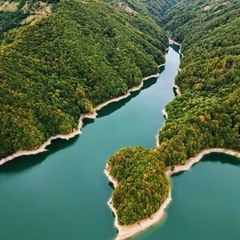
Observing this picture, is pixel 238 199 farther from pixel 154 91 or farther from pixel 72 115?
pixel 154 91

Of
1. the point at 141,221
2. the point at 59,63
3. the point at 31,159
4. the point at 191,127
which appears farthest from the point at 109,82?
the point at 141,221

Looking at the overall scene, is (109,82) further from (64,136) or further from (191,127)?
(191,127)

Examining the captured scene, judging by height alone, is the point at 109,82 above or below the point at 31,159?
above

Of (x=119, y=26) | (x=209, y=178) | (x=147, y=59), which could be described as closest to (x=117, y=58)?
(x=147, y=59)

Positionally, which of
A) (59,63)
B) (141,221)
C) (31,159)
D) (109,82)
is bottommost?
(141,221)

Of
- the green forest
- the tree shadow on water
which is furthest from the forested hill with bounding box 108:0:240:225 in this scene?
the tree shadow on water

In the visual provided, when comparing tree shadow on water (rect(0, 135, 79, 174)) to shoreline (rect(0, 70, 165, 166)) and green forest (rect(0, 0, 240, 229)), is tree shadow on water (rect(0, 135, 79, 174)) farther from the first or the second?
green forest (rect(0, 0, 240, 229))
